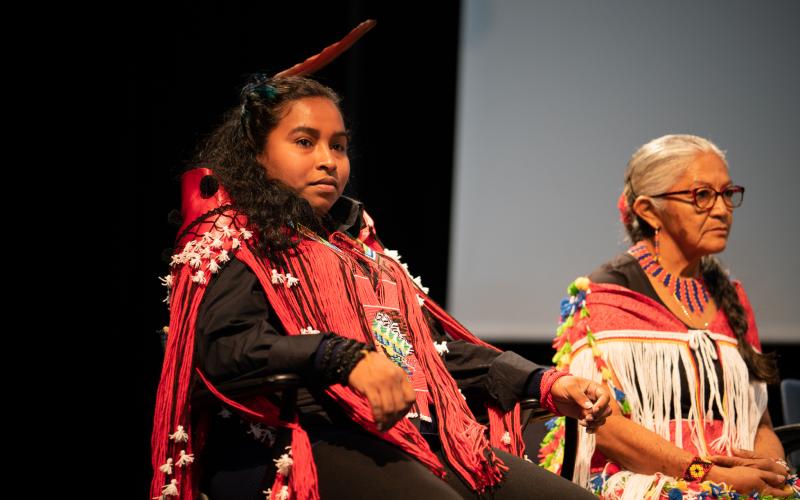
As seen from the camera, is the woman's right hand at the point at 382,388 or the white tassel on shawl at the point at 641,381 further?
the white tassel on shawl at the point at 641,381

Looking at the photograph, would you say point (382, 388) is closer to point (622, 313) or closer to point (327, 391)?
point (327, 391)

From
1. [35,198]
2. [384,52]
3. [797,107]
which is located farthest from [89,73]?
[797,107]

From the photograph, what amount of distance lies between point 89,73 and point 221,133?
3.25ft

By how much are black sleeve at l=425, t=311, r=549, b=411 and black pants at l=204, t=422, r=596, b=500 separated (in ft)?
0.50

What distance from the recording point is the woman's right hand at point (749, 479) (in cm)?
206

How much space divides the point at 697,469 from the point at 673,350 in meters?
0.33

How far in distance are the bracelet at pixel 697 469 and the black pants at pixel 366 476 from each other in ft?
1.69

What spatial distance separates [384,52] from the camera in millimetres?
3520

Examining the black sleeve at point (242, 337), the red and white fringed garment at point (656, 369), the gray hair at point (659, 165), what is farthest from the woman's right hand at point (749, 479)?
the black sleeve at point (242, 337)

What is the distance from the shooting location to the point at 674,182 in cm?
242

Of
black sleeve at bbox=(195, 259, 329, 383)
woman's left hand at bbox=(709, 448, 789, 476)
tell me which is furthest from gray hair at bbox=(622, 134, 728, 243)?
black sleeve at bbox=(195, 259, 329, 383)

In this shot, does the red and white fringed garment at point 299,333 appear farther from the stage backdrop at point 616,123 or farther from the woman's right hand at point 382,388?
the stage backdrop at point 616,123

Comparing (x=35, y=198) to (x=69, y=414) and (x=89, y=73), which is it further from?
(x=69, y=414)

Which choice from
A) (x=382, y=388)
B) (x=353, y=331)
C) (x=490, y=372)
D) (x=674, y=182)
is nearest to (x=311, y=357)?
(x=382, y=388)
